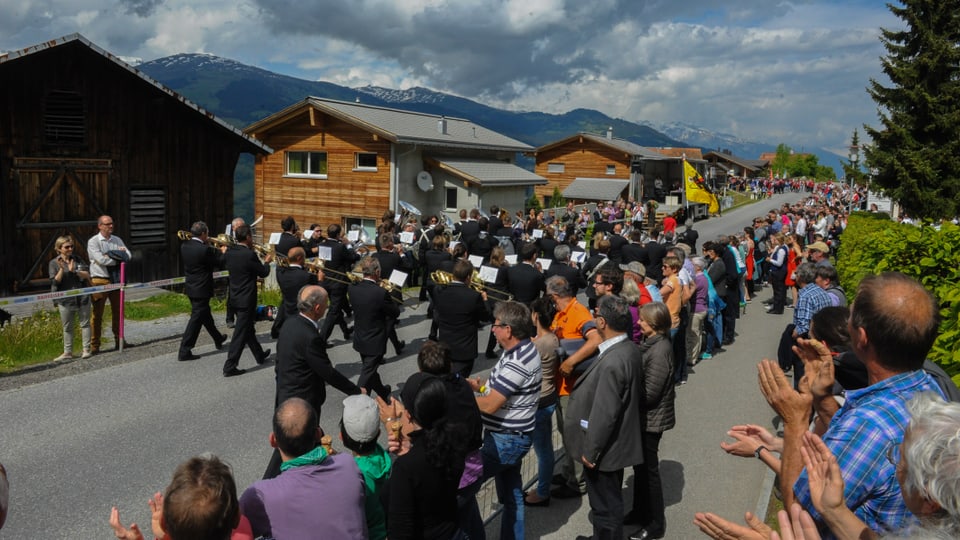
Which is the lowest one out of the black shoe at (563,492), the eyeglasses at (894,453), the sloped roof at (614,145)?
the black shoe at (563,492)

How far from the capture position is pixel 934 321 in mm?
2898

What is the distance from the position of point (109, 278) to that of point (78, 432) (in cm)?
388

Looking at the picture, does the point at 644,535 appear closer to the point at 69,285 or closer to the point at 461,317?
the point at 461,317


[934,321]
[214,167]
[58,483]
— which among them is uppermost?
[214,167]

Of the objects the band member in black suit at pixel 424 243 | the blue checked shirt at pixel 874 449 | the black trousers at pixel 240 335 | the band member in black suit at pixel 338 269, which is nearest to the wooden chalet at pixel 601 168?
the band member in black suit at pixel 424 243

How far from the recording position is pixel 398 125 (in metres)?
27.3

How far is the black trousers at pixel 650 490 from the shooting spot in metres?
5.46

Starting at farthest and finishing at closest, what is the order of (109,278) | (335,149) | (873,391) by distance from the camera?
1. (335,149)
2. (109,278)
3. (873,391)

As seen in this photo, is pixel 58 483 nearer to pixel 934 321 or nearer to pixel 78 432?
pixel 78 432

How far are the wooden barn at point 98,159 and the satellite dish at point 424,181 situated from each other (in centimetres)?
909

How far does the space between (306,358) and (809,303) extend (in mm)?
5568

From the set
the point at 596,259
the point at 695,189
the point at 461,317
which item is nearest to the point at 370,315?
the point at 461,317

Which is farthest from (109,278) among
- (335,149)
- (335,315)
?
(335,149)

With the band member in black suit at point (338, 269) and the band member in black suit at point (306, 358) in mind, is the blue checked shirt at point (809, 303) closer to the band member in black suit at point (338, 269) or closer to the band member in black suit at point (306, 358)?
the band member in black suit at point (306, 358)
